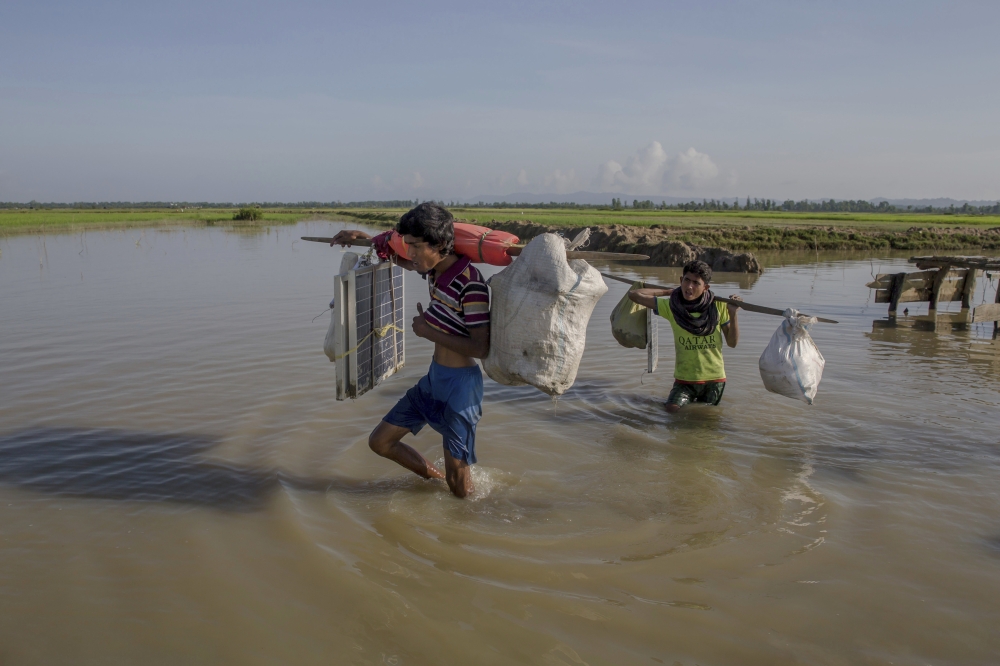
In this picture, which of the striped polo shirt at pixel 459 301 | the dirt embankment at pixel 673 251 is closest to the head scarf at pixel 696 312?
the striped polo shirt at pixel 459 301

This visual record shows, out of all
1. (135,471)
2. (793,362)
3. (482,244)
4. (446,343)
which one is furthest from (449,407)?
(793,362)

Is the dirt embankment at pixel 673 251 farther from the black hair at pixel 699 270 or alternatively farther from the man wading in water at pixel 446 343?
the man wading in water at pixel 446 343

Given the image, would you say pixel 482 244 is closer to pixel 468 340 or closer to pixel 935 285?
pixel 468 340

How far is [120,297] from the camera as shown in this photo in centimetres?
1060

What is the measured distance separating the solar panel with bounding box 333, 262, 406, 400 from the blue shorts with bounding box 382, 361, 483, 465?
31 centimetres

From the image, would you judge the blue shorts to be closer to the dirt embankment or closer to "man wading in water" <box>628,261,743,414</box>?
"man wading in water" <box>628,261,743,414</box>

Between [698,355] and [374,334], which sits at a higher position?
[374,334]

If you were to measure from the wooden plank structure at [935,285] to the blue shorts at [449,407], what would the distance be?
848cm

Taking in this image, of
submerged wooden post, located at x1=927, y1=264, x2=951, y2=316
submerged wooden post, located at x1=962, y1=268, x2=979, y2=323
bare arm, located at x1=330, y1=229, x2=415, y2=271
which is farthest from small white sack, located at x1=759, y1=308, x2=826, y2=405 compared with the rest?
submerged wooden post, located at x1=962, y1=268, x2=979, y2=323

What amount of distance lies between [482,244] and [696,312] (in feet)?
7.41

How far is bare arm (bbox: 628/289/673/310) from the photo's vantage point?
4.70 meters

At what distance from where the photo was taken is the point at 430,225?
9.18 ft

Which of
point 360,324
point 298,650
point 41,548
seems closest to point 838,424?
point 360,324

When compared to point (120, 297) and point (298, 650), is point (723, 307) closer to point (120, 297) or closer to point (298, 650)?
point (298, 650)
